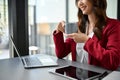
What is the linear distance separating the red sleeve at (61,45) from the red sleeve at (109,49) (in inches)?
13.5

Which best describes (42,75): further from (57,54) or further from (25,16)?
(25,16)

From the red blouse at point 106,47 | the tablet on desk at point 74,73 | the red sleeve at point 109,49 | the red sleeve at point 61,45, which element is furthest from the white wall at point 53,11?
the tablet on desk at point 74,73

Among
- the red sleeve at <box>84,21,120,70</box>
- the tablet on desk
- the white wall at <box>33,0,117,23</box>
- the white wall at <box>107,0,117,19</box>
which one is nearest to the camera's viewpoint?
the tablet on desk

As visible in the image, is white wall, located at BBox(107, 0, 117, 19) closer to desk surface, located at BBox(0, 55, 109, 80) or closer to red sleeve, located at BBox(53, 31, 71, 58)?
red sleeve, located at BBox(53, 31, 71, 58)

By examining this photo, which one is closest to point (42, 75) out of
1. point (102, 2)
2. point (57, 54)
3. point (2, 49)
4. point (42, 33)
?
point (57, 54)

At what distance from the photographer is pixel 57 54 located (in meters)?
1.42

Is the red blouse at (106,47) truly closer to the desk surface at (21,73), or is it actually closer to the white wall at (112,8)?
the desk surface at (21,73)

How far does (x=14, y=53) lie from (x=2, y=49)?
13 cm

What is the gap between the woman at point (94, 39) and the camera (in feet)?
3.53

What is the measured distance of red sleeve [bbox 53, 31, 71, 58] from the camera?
4.65ft

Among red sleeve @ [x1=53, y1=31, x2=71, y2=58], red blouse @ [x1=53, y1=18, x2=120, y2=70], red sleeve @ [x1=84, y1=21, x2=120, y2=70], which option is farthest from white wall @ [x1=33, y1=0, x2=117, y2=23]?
red sleeve @ [x1=84, y1=21, x2=120, y2=70]

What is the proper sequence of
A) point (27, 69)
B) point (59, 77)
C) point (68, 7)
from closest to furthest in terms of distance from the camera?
point (59, 77), point (27, 69), point (68, 7)

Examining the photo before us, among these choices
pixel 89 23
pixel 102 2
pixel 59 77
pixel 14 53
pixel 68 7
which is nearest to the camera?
pixel 59 77

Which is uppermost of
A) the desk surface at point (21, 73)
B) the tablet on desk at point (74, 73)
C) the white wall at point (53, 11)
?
the white wall at point (53, 11)
